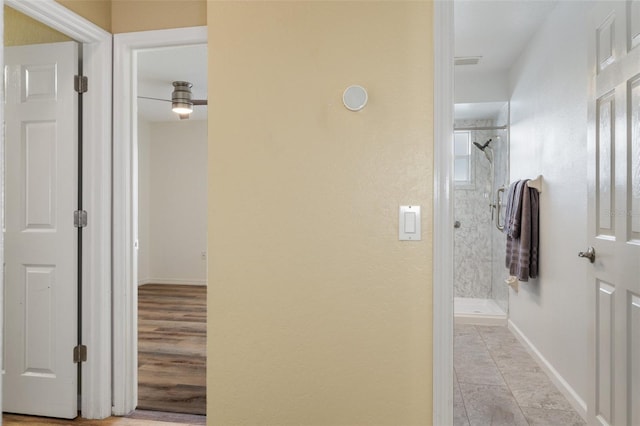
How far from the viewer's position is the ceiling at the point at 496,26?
293 cm

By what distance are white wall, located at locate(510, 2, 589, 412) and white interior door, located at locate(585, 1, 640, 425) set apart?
0.49 metres

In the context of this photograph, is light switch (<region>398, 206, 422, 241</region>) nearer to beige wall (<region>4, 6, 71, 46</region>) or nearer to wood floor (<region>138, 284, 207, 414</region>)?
wood floor (<region>138, 284, 207, 414</region>)

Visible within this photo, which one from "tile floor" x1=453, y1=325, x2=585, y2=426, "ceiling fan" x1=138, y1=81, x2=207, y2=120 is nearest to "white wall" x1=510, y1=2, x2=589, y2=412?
"tile floor" x1=453, y1=325, x2=585, y2=426

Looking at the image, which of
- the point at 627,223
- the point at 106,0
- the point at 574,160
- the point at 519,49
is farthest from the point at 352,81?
the point at 519,49

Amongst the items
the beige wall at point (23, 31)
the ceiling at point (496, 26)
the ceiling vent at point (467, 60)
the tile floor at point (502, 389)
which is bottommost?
the tile floor at point (502, 389)

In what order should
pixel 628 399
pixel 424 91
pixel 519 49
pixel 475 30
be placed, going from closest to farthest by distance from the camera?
pixel 424 91 < pixel 628 399 < pixel 475 30 < pixel 519 49

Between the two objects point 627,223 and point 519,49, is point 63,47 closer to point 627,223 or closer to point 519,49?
point 627,223

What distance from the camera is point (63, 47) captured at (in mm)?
2184

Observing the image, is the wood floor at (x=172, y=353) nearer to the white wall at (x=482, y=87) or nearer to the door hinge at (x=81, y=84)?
the door hinge at (x=81, y=84)

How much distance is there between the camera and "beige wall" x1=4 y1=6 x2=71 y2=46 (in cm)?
228

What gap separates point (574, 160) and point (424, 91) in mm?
1623

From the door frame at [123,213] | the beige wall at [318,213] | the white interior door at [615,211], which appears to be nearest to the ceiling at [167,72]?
the door frame at [123,213]

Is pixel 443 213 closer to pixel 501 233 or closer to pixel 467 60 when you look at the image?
pixel 467 60

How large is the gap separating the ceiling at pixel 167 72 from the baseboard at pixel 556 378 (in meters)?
3.40
